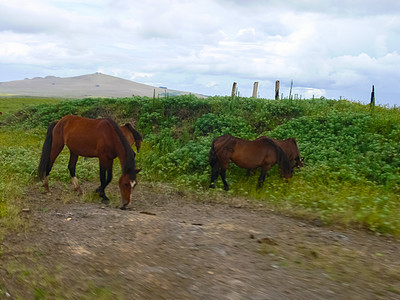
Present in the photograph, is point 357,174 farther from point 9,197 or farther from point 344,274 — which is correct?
point 9,197

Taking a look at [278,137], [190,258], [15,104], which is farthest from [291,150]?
[15,104]

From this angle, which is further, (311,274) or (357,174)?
(357,174)

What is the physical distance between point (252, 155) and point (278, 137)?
335 centimetres

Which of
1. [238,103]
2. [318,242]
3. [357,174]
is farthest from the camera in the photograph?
[238,103]

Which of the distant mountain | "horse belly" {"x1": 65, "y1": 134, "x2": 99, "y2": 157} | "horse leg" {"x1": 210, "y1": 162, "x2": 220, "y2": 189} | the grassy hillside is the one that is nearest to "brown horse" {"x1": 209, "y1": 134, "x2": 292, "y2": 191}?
"horse leg" {"x1": 210, "y1": 162, "x2": 220, "y2": 189}

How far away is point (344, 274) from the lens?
4027 millimetres

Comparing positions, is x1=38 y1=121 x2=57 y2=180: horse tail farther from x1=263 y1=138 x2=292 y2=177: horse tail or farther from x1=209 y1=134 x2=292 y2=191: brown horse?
x1=263 y1=138 x2=292 y2=177: horse tail

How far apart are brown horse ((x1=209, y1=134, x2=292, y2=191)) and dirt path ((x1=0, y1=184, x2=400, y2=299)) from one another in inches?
115

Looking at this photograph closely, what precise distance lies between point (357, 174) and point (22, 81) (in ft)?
657

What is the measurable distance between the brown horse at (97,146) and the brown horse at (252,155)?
9.29 feet

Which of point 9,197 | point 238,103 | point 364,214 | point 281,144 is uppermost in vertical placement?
point 238,103

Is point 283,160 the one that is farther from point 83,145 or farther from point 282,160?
point 83,145

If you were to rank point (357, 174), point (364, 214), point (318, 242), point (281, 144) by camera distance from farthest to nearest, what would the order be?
1. point (281, 144)
2. point (357, 174)
3. point (364, 214)
4. point (318, 242)

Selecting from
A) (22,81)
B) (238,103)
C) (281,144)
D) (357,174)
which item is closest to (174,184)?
(281,144)
